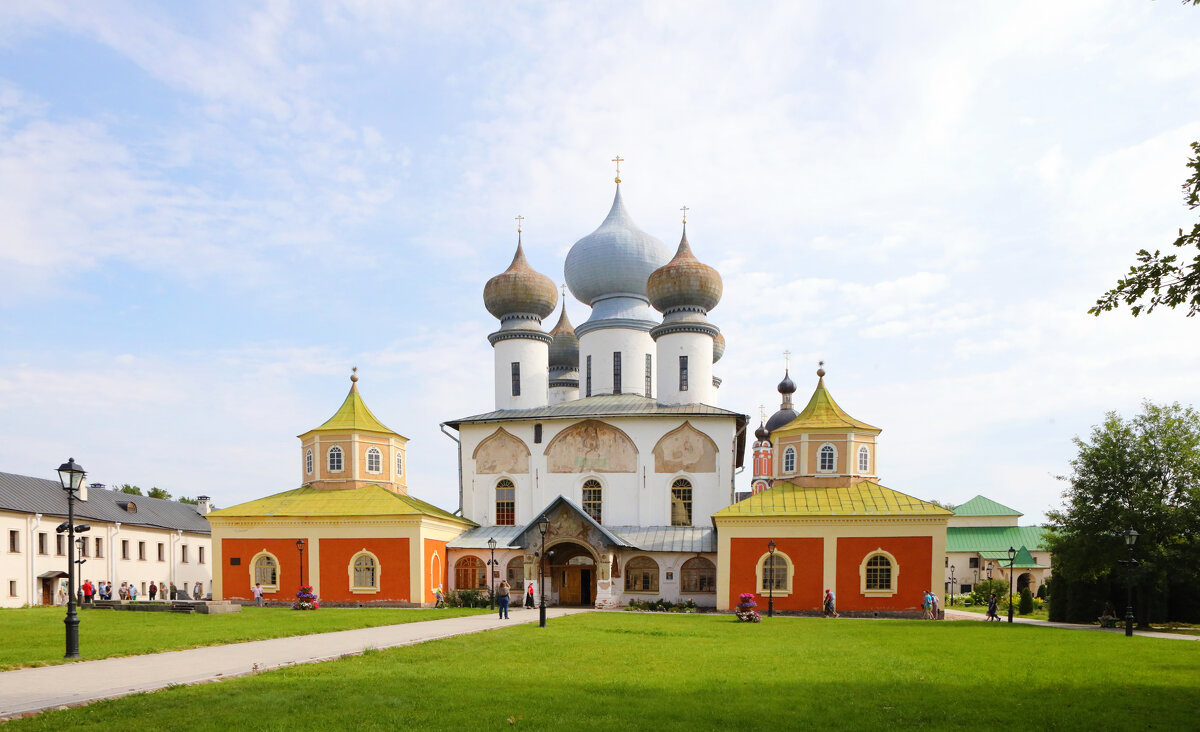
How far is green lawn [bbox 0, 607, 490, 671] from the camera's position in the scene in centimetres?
1540

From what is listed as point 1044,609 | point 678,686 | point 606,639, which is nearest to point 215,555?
point 606,639

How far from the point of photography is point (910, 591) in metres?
32.1

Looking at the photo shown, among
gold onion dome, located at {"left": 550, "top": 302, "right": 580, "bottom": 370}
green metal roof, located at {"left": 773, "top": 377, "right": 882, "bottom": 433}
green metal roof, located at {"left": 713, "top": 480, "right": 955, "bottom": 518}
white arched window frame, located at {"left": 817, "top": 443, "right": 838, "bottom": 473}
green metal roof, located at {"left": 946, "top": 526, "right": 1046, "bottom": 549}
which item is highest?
gold onion dome, located at {"left": 550, "top": 302, "right": 580, "bottom": 370}

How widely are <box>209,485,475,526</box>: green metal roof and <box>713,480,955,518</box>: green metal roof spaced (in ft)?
38.5

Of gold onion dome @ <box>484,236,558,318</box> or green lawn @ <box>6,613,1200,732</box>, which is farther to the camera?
gold onion dome @ <box>484,236,558,318</box>

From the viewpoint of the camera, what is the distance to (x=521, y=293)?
41.2 metres

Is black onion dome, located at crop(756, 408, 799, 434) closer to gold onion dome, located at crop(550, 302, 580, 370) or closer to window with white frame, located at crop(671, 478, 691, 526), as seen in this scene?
gold onion dome, located at crop(550, 302, 580, 370)

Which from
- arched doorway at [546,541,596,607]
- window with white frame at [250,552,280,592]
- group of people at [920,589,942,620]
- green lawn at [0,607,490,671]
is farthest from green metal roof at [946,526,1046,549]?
window with white frame at [250,552,280,592]

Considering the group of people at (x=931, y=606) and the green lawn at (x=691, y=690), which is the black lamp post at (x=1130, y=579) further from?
the group of people at (x=931, y=606)

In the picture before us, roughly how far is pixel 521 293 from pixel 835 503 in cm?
1654

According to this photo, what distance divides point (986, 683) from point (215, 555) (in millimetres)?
30890

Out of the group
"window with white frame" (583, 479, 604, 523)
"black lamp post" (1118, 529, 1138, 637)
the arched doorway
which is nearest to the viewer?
"black lamp post" (1118, 529, 1138, 637)

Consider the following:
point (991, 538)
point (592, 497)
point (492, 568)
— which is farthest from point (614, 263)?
point (991, 538)

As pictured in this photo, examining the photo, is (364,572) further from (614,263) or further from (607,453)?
(614,263)
